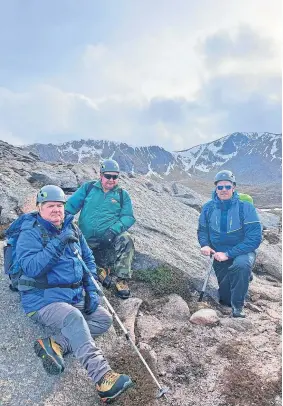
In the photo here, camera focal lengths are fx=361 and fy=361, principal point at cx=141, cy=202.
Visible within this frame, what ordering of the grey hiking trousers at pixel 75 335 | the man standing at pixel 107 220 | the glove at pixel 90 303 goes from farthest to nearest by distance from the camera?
the man standing at pixel 107 220 < the glove at pixel 90 303 < the grey hiking trousers at pixel 75 335

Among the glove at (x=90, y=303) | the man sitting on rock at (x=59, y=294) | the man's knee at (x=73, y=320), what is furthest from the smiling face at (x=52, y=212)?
the man's knee at (x=73, y=320)

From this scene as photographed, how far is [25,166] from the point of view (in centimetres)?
2220

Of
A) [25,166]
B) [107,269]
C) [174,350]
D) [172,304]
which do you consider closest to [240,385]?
[174,350]

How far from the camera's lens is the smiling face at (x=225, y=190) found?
11.3 metres

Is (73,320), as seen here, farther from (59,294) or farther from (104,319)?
(104,319)

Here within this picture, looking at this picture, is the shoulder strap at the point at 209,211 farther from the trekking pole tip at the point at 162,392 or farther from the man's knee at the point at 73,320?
the man's knee at the point at 73,320

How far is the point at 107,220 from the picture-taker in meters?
11.4

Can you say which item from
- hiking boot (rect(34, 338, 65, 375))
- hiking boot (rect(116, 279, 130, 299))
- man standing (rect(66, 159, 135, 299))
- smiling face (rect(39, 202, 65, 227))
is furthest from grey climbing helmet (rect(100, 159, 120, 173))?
hiking boot (rect(34, 338, 65, 375))

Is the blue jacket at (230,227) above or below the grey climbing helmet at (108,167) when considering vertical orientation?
below

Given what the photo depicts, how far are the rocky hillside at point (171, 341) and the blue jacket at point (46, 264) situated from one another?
42.2 inches

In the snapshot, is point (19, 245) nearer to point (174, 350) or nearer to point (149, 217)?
point (174, 350)

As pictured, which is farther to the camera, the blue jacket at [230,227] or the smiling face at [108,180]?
the smiling face at [108,180]

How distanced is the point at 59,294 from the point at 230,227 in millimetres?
6045

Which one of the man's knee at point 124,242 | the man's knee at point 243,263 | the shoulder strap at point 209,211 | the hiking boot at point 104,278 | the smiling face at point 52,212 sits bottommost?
the hiking boot at point 104,278
